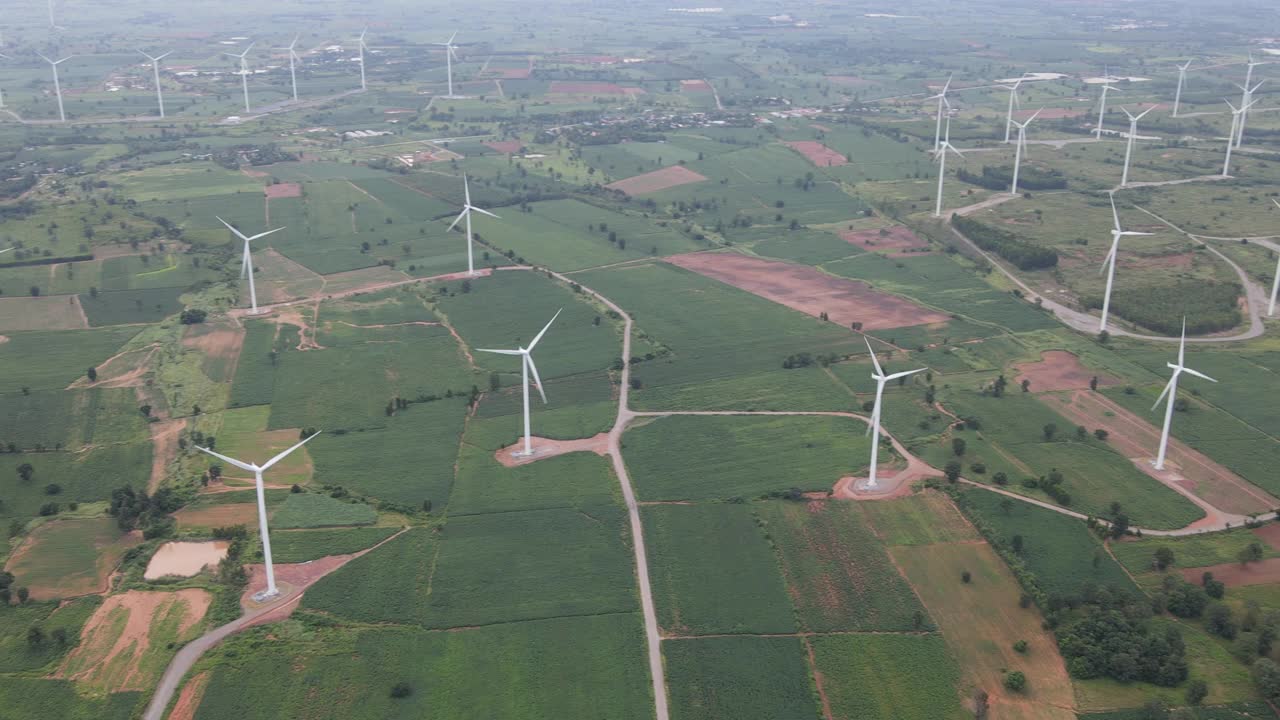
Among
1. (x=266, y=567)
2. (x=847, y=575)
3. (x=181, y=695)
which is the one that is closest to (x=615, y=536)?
(x=847, y=575)

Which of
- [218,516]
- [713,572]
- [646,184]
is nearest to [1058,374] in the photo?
[713,572]

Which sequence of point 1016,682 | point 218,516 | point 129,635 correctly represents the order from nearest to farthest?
point 1016,682 → point 129,635 → point 218,516

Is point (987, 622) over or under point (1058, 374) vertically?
under

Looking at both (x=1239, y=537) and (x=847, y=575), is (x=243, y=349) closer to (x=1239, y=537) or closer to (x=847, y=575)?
(x=847, y=575)

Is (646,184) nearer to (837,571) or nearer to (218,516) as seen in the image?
(218,516)

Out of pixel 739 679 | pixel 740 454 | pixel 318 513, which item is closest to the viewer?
pixel 739 679

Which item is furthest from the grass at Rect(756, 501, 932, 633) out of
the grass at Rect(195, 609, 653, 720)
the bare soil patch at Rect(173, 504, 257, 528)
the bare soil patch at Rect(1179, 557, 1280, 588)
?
the bare soil patch at Rect(173, 504, 257, 528)

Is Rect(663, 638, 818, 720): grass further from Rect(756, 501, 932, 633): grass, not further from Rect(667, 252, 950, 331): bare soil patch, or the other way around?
Rect(667, 252, 950, 331): bare soil patch
